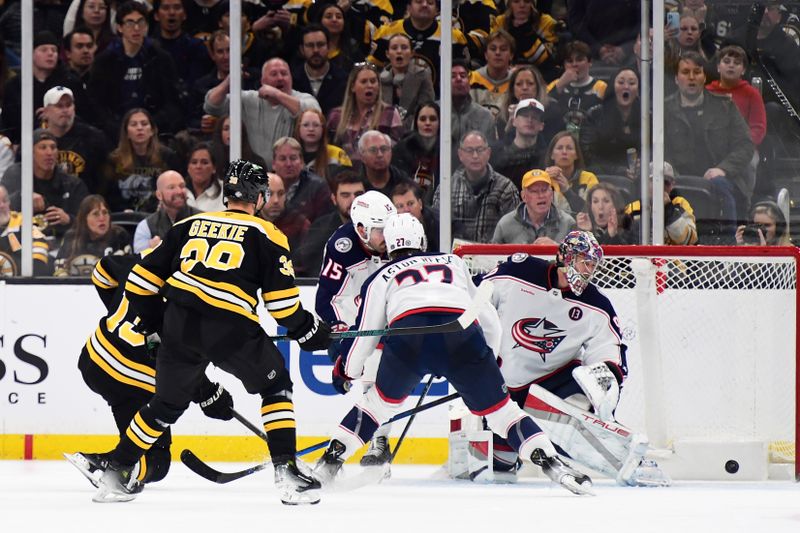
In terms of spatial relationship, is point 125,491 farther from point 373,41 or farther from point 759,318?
point 373,41

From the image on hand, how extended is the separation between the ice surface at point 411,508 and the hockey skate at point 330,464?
12cm

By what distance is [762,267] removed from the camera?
523cm

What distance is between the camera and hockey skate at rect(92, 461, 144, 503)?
391cm

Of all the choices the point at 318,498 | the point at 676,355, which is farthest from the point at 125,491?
the point at 676,355

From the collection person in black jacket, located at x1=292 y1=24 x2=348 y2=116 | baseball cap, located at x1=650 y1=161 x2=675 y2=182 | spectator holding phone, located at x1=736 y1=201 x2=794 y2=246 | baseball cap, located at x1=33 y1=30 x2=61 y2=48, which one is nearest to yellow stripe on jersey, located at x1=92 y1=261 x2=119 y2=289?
person in black jacket, located at x1=292 y1=24 x2=348 y2=116

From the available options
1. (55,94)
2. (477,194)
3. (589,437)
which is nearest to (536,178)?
(477,194)

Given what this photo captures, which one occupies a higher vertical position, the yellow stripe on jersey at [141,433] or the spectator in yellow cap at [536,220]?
the spectator in yellow cap at [536,220]

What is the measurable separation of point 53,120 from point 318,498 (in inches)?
128

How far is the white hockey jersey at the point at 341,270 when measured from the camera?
504 cm

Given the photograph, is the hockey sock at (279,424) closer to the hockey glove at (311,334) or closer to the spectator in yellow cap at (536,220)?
the hockey glove at (311,334)

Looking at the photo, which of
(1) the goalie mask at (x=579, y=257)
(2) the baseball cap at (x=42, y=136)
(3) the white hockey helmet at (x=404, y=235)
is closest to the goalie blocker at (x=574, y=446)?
(1) the goalie mask at (x=579, y=257)

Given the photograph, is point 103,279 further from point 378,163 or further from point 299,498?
point 378,163

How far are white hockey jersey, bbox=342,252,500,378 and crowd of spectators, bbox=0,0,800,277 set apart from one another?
1.77m

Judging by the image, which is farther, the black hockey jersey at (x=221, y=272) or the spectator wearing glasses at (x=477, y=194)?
the spectator wearing glasses at (x=477, y=194)
